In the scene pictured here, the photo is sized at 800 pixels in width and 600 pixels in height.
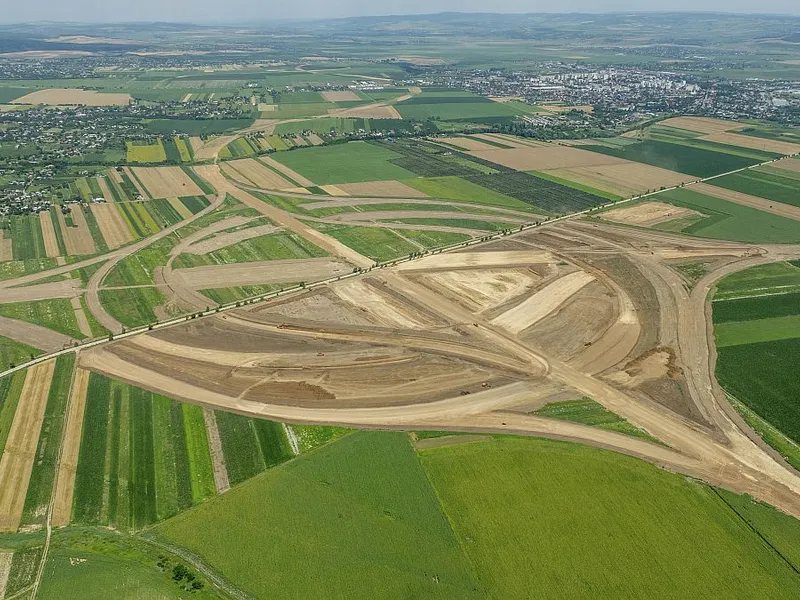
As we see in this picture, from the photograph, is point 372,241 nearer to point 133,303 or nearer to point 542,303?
point 542,303

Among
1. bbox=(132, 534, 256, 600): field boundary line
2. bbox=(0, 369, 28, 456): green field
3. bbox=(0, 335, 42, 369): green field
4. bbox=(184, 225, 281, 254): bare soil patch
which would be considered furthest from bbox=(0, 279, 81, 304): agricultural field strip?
bbox=(132, 534, 256, 600): field boundary line

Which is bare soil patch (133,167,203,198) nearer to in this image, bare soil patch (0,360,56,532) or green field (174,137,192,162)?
green field (174,137,192,162)

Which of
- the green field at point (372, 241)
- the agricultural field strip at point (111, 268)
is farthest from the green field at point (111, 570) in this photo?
the green field at point (372, 241)

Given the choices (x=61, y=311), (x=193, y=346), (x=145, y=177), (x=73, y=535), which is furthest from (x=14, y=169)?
(x=73, y=535)

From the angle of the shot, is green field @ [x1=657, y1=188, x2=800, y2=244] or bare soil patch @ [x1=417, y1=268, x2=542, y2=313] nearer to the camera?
bare soil patch @ [x1=417, y1=268, x2=542, y2=313]

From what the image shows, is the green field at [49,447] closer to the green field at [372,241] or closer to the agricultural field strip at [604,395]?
the agricultural field strip at [604,395]

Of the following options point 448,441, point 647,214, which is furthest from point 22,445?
point 647,214
